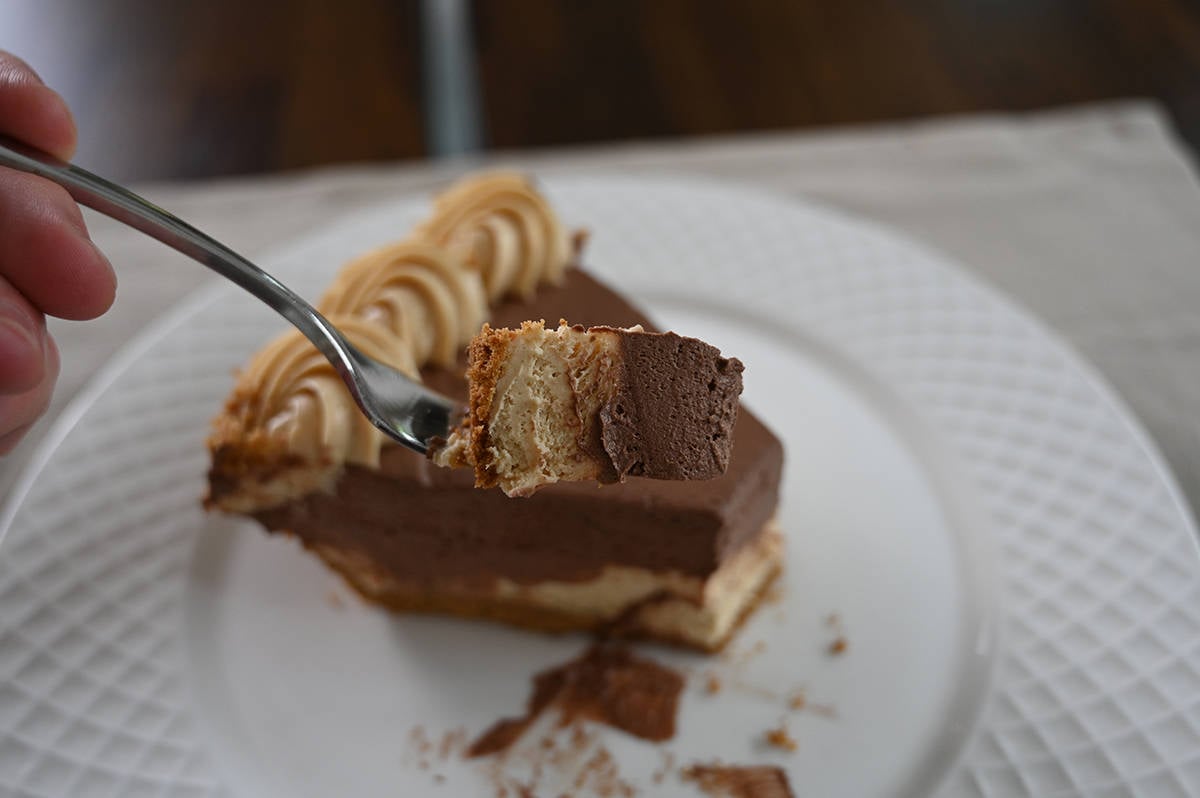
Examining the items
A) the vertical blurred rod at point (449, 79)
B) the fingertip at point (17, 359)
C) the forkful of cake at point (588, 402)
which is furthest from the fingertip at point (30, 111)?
the vertical blurred rod at point (449, 79)

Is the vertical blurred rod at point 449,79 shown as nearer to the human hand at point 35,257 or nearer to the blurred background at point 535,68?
the blurred background at point 535,68

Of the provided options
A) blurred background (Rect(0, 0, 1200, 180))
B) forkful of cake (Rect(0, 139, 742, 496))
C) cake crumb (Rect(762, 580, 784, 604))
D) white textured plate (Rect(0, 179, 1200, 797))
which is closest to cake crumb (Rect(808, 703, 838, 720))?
white textured plate (Rect(0, 179, 1200, 797))

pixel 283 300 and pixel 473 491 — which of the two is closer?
pixel 283 300

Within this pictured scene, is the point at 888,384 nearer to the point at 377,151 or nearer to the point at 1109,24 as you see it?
the point at 377,151

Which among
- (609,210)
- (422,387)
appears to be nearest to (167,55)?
(609,210)

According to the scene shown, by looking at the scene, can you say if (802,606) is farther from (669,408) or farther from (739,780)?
(669,408)

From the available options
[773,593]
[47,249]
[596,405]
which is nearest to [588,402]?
[596,405]

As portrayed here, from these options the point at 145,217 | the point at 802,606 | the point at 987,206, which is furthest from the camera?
the point at 987,206
